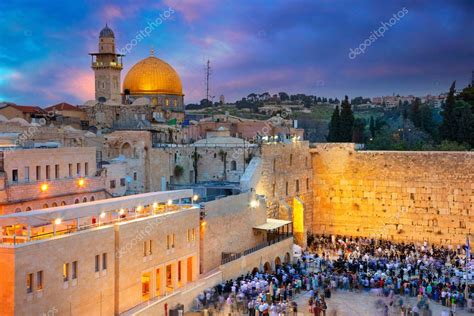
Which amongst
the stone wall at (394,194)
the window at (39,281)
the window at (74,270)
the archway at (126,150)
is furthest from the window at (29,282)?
the stone wall at (394,194)

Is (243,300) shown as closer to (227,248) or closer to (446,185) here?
(227,248)

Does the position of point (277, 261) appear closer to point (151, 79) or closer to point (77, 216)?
point (77, 216)

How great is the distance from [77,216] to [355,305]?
11.0m

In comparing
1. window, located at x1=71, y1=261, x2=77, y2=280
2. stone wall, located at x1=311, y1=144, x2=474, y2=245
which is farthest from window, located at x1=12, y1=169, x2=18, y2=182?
stone wall, located at x1=311, y1=144, x2=474, y2=245

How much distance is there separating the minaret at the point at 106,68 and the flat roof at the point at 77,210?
91.6 ft

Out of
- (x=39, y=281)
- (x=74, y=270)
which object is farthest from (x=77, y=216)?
(x=39, y=281)

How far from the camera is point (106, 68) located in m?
47.8

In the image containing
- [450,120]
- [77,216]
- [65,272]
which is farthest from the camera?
[450,120]

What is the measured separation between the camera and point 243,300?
20.9 m

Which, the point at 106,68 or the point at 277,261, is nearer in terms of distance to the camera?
the point at 277,261

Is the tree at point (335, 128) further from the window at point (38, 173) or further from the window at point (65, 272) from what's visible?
the window at point (65, 272)

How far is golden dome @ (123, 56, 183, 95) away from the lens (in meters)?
47.9

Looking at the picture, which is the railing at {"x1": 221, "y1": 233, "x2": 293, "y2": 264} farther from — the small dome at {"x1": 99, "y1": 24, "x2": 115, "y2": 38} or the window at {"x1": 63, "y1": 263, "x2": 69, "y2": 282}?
the small dome at {"x1": 99, "y1": 24, "x2": 115, "y2": 38}

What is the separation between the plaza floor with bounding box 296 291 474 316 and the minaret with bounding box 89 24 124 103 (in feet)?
96.4
